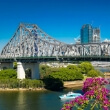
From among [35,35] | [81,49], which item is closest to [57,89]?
[81,49]

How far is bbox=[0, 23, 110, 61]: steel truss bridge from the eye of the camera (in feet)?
173

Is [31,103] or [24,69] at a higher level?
[24,69]

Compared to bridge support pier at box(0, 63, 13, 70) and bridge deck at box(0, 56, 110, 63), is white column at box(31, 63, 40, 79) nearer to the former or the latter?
bridge deck at box(0, 56, 110, 63)

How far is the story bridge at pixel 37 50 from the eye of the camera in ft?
165

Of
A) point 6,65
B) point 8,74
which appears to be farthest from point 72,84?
point 6,65

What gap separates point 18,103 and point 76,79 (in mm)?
26504

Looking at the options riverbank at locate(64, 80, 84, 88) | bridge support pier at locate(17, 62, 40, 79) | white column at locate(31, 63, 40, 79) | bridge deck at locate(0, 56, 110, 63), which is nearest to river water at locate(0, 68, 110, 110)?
bridge deck at locate(0, 56, 110, 63)

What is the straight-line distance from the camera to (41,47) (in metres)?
60.7

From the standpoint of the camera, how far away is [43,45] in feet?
199

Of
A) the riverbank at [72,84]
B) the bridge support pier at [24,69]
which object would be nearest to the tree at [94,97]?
the riverbank at [72,84]

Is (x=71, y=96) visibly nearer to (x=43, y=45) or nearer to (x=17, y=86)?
(x=17, y=86)

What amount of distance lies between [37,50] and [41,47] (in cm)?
176

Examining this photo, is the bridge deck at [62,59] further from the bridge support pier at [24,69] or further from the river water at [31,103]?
the river water at [31,103]

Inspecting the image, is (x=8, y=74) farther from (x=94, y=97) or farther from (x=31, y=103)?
(x=94, y=97)
